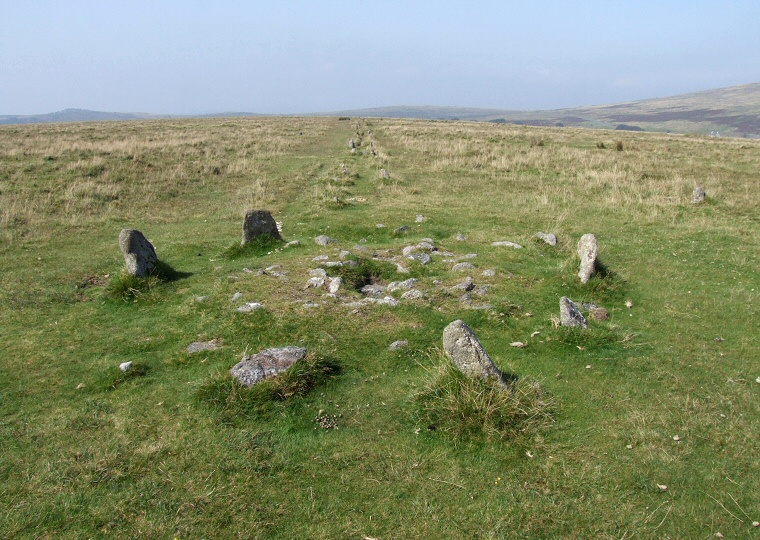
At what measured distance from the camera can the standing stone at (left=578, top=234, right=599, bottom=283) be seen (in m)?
9.11

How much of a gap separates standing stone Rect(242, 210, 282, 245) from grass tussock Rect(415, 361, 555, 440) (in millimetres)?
7456

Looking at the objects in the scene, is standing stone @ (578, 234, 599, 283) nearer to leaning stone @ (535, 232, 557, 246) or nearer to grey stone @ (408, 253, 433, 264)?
leaning stone @ (535, 232, 557, 246)

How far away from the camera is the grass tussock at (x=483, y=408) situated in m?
5.18

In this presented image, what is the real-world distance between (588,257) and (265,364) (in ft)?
22.0

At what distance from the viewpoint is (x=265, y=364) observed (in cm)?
600

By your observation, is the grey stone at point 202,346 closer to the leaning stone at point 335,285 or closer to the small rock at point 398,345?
the leaning stone at point 335,285

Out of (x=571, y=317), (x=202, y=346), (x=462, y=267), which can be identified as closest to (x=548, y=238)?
(x=462, y=267)

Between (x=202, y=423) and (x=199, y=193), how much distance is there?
15865 mm

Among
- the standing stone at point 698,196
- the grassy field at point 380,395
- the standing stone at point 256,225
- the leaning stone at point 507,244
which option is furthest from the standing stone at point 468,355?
the standing stone at point 698,196

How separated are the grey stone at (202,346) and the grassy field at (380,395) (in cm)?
11

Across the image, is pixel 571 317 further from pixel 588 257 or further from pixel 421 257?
pixel 421 257

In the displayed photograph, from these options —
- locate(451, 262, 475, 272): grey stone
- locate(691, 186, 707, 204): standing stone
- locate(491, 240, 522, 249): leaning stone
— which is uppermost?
locate(691, 186, 707, 204): standing stone

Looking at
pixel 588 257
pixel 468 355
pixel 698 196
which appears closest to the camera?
pixel 468 355

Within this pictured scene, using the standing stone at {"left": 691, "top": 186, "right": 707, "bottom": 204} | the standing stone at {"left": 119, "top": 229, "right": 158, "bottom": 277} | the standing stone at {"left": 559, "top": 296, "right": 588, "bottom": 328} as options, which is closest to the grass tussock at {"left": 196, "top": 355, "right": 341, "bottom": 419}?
the standing stone at {"left": 559, "top": 296, "right": 588, "bottom": 328}
